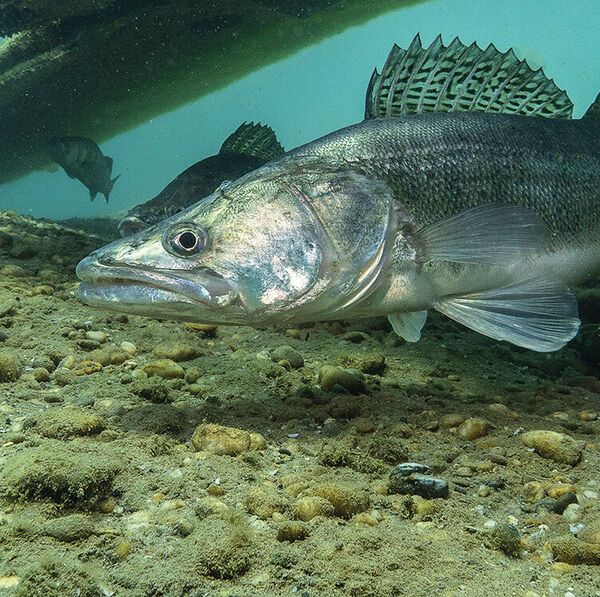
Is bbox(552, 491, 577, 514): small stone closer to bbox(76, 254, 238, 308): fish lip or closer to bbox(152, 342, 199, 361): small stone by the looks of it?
bbox(76, 254, 238, 308): fish lip

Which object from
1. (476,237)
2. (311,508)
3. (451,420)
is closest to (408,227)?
(476,237)

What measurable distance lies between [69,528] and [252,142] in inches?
265

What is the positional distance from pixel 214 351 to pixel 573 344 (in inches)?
151

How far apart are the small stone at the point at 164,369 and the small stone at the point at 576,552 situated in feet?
7.98

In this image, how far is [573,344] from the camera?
17.5ft

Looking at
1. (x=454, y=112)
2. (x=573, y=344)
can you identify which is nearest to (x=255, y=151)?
(x=454, y=112)

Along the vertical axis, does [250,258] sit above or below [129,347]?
above

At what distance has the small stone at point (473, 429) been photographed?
2.97 m

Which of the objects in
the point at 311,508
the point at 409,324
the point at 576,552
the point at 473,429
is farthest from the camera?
the point at 409,324

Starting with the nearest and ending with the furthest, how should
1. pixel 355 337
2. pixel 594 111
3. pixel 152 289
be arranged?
pixel 152 289
pixel 594 111
pixel 355 337

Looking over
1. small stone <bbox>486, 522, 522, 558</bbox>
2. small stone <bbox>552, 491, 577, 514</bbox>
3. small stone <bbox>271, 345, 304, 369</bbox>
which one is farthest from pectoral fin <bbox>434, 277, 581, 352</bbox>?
small stone <bbox>486, 522, 522, 558</bbox>

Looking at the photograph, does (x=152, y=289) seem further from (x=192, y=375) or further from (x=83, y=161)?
(x=83, y=161)

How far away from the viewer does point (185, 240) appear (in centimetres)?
275

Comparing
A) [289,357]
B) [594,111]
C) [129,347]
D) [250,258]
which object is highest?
[594,111]
